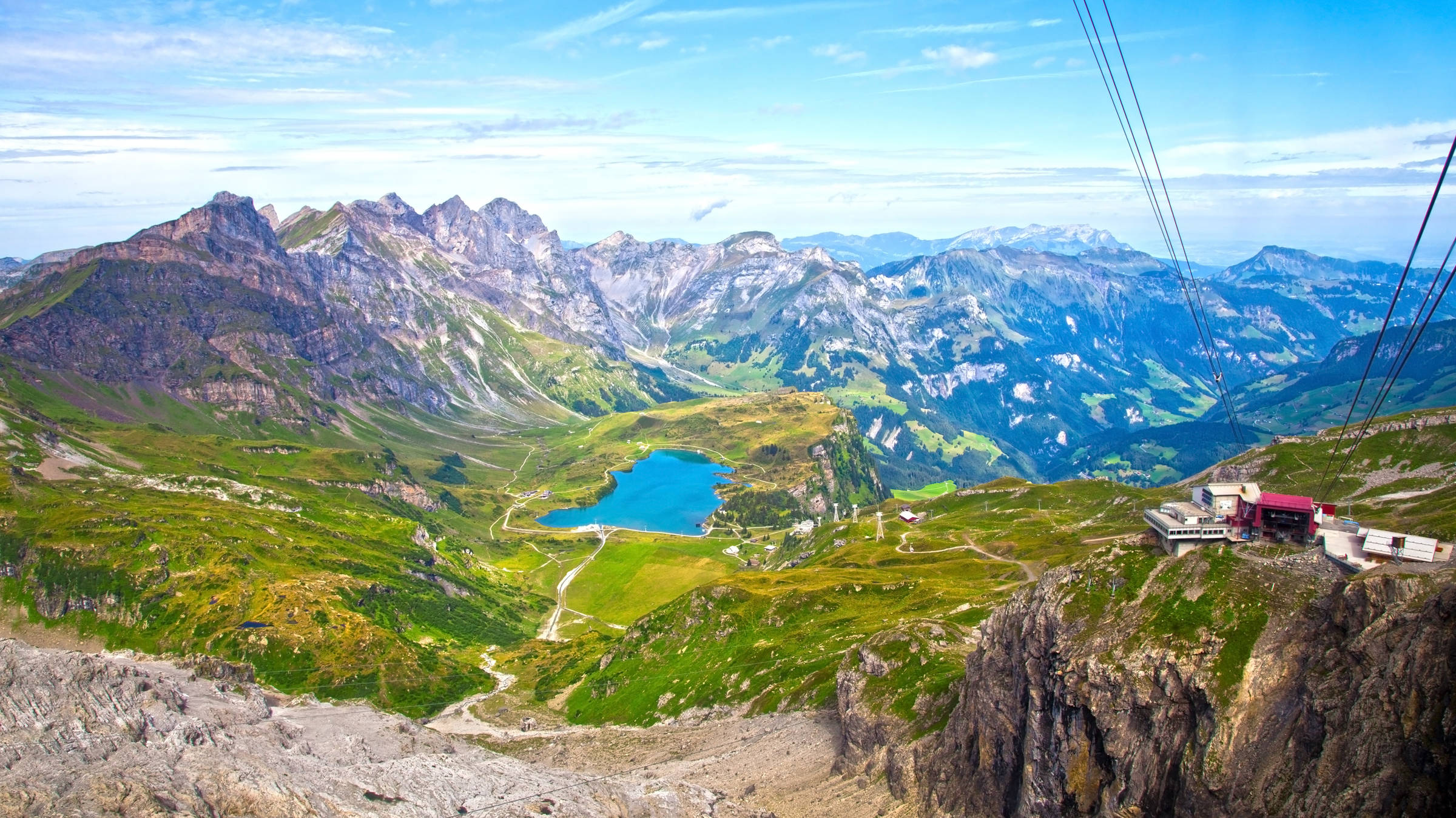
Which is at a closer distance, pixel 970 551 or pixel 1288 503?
pixel 1288 503

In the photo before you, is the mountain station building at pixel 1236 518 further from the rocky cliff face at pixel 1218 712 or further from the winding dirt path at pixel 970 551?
the winding dirt path at pixel 970 551

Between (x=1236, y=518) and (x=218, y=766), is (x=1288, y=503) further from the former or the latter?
(x=218, y=766)

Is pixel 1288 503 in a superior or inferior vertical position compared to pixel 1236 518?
superior

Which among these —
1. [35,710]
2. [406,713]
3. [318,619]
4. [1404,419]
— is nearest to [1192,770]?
[35,710]

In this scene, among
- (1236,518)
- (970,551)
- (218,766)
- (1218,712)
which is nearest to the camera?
(1218,712)

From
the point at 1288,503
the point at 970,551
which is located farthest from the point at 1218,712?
the point at 970,551

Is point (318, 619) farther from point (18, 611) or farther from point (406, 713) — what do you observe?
point (18, 611)

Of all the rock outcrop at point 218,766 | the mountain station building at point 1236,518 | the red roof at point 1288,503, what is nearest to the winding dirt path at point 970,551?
the rock outcrop at point 218,766
